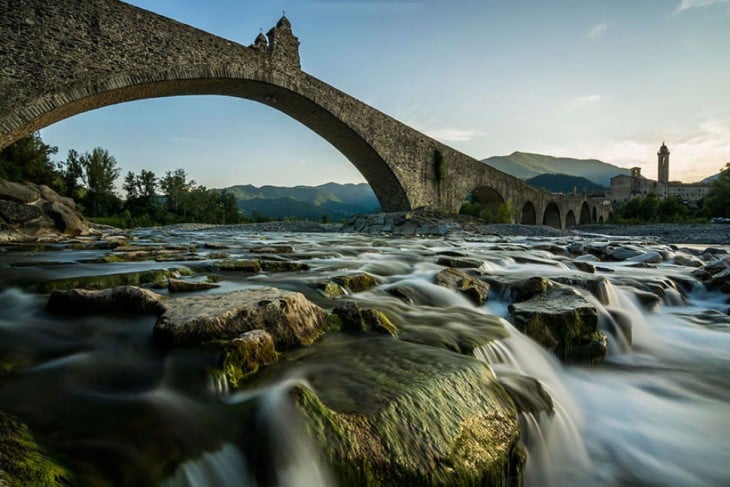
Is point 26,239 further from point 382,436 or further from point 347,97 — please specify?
point 347,97

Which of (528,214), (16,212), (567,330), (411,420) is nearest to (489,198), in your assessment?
(528,214)

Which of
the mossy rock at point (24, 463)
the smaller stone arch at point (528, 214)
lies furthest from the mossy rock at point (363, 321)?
the smaller stone arch at point (528, 214)

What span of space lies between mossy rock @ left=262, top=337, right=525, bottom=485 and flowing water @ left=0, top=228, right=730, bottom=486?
0.09 meters

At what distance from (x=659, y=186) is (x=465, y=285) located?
11576 cm

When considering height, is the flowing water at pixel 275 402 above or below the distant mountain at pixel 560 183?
below

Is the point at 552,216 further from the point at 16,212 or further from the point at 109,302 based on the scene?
the point at 109,302

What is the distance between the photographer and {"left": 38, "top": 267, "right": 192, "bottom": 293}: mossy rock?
116 inches

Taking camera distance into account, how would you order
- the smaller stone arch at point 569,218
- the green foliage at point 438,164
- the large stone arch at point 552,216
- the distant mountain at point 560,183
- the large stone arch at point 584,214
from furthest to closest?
the distant mountain at point 560,183 → the large stone arch at point 584,214 → the smaller stone arch at point 569,218 → the large stone arch at point 552,216 → the green foliage at point 438,164

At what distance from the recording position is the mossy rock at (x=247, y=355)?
1624 mm

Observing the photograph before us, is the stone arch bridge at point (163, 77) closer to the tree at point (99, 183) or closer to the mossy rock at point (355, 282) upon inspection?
the mossy rock at point (355, 282)

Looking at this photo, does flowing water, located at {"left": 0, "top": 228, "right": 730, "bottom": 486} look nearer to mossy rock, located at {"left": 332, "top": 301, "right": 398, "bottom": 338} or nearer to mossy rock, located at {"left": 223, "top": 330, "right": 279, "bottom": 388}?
mossy rock, located at {"left": 223, "top": 330, "right": 279, "bottom": 388}

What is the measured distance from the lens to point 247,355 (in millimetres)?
1705

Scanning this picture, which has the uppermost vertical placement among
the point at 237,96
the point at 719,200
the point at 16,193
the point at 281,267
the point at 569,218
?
the point at 237,96

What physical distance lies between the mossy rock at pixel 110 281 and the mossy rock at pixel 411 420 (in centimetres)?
206
